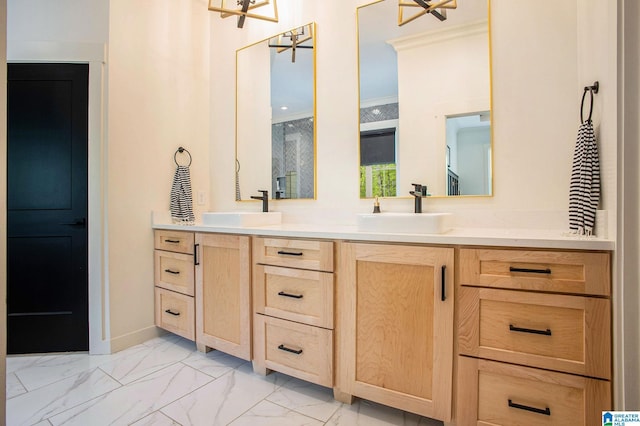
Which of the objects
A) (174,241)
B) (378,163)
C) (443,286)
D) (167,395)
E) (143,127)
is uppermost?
(143,127)

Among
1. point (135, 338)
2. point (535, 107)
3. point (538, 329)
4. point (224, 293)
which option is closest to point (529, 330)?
point (538, 329)

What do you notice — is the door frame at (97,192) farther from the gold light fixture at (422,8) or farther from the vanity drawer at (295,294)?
the gold light fixture at (422,8)

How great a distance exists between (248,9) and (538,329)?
251 centimetres

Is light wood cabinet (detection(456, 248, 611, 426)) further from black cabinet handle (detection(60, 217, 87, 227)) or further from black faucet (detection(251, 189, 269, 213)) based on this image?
black cabinet handle (detection(60, 217, 87, 227))

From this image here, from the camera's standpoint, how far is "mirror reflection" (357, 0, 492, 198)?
1.73 m

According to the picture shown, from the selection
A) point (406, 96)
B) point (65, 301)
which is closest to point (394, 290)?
point (406, 96)

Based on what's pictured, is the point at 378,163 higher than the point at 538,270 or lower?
higher

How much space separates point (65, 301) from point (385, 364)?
2.13 metres

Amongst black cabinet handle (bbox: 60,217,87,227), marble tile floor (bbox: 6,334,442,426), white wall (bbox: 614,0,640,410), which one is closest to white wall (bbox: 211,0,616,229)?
white wall (bbox: 614,0,640,410)

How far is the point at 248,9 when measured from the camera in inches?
86.2

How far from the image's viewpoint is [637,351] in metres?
0.98

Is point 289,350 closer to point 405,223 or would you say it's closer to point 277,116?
point 405,223

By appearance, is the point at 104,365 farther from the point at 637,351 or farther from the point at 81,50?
the point at 637,351

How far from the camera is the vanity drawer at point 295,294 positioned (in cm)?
153
